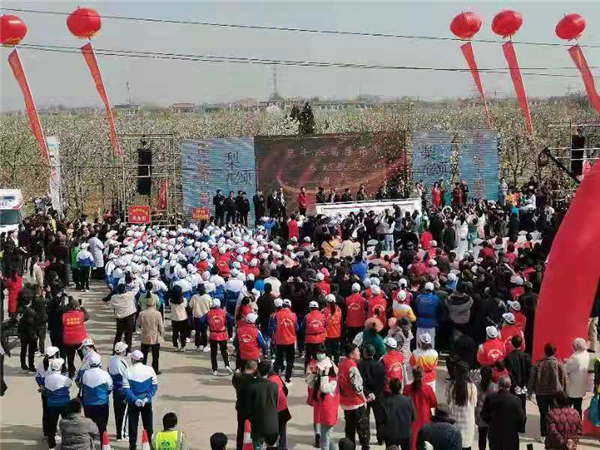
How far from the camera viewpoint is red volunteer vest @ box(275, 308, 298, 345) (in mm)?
13055

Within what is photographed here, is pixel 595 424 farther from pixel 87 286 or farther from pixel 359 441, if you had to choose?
pixel 87 286

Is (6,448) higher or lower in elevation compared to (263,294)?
lower

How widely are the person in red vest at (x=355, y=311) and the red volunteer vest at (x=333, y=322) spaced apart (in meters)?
0.47

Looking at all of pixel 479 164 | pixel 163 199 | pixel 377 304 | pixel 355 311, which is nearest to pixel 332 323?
pixel 355 311

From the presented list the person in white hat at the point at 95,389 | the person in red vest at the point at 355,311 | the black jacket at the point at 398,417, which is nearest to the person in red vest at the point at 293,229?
the person in red vest at the point at 355,311

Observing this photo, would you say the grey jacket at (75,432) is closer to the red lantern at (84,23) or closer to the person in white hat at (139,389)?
the person in white hat at (139,389)

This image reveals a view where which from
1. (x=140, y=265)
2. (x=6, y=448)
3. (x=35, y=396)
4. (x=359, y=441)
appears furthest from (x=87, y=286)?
(x=359, y=441)

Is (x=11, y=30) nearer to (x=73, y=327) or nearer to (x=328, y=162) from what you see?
(x=328, y=162)

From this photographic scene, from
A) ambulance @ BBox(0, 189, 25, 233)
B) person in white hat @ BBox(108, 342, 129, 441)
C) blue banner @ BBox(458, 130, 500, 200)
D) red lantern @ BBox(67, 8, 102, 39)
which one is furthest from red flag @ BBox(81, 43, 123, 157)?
person in white hat @ BBox(108, 342, 129, 441)

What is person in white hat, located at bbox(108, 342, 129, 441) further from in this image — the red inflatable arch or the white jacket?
the red inflatable arch

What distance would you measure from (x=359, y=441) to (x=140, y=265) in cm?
733

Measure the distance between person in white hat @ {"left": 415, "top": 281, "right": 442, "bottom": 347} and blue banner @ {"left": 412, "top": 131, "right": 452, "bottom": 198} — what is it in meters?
→ 18.4

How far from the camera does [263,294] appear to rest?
47.9 ft

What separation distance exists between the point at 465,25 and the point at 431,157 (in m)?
4.73
